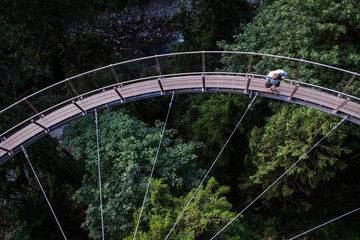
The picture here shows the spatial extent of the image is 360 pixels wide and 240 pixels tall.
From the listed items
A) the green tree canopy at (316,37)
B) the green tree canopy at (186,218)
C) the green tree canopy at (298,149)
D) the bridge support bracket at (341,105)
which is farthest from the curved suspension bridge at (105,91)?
the green tree canopy at (186,218)

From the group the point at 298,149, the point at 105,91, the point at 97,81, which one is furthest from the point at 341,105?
the point at 97,81

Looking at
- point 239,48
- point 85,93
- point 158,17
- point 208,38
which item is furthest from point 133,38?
point 85,93

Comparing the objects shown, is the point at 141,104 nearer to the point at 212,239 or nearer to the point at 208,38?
the point at 208,38

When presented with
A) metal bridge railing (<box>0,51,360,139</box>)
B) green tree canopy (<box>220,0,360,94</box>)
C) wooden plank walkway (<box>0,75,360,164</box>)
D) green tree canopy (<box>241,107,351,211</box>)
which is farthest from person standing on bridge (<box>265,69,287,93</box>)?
green tree canopy (<box>220,0,360,94</box>)

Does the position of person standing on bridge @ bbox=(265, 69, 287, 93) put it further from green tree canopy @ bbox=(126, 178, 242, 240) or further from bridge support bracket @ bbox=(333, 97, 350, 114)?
green tree canopy @ bbox=(126, 178, 242, 240)

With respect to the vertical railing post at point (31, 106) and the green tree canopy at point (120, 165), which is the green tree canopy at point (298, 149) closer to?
the green tree canopy at point (120, 165)
